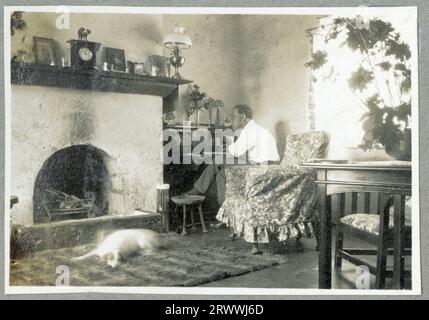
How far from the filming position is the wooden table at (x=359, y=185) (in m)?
1.34

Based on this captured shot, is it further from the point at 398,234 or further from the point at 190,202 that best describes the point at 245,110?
the point at 398,234

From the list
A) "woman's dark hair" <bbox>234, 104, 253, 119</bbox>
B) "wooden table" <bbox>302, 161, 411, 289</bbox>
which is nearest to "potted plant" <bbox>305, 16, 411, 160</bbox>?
"wooden table" <bbox>302, 161, 411, 289</bbox>

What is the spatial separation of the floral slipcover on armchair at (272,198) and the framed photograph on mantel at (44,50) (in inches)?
39.7

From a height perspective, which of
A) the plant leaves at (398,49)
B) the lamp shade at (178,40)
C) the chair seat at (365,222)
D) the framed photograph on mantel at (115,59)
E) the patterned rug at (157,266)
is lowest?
the patterned rug at (157,266)

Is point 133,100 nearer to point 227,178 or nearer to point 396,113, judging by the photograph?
point 227,178

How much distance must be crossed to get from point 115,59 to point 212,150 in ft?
2.30

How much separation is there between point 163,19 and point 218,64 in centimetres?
35

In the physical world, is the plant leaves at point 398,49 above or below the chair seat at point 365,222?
above

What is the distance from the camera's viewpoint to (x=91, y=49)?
1807 millimetres

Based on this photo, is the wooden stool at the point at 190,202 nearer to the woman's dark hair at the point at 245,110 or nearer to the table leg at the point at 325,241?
the woman's dark hair at the point at 245,110

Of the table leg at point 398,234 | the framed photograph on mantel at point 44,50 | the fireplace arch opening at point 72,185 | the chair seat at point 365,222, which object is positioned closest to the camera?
the table leg at point 398,234

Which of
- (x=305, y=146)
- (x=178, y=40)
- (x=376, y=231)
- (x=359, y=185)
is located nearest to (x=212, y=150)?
(x=305, y=146)

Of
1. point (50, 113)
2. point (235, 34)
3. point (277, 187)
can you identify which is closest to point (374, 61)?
point (235, 34)

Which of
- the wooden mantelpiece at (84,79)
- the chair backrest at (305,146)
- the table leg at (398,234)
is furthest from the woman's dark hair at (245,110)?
the table leg at (398,234)
